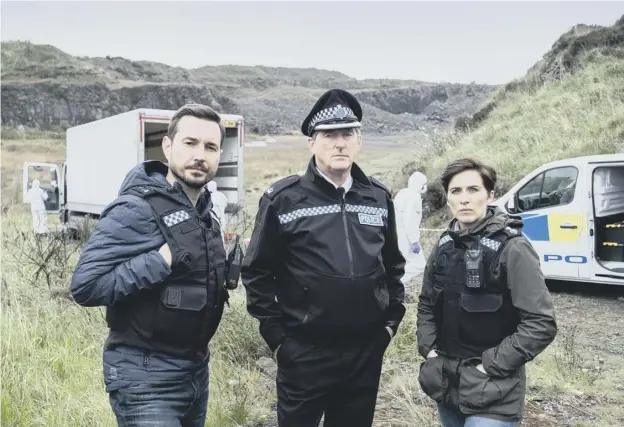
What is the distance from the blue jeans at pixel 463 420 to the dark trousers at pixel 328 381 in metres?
0.33

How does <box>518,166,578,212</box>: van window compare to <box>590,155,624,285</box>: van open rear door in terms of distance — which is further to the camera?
<box>518,166,578,212</box>: van window

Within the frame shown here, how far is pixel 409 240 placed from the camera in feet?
22.2

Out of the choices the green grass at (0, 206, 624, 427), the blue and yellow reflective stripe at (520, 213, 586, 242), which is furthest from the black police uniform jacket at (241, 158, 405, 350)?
the blue and yellow reflective stripe at (520, 213, 586, 242)

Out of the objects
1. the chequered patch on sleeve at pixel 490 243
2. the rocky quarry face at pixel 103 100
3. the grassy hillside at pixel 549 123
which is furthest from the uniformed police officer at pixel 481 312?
the rocky quarry face at pixel 103 100

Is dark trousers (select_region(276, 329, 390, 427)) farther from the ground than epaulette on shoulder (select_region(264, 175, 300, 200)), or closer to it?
closer to it

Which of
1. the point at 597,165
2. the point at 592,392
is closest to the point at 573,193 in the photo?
the point at 597,165

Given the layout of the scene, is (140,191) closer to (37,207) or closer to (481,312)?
(481,312)

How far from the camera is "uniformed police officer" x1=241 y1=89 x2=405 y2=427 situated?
260 cm

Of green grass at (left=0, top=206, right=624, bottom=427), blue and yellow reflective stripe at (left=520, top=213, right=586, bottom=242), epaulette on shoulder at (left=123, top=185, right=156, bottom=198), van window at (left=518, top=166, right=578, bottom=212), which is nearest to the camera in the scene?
epaulette on shoulder at (left=123, top=185, right=156, bottom=198)

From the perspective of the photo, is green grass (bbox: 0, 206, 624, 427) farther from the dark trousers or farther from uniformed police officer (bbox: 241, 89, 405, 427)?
uniformed police officer (bbox: 241, 89, 405, 427)

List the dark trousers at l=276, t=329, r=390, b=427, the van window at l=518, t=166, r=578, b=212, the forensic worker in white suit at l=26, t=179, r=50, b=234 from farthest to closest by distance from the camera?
the forensic worker in white suit at l=26, t=179, r=50, b=234 → the van window at l=518, t=166, r=578, b=212 → the dark trousers at l=276, t=329, r=390, b=427

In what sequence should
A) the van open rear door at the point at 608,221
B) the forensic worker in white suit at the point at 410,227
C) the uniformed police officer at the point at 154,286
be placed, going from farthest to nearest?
the van open rear door at the point at 608,221
the forensic worker in white suit at the point at 410,227
the uniformed police officer at the point at 154,286

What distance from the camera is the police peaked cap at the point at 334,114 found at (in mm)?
2701

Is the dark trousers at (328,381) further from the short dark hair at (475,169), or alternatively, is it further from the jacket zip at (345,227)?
the short dark hair at (475,169)
